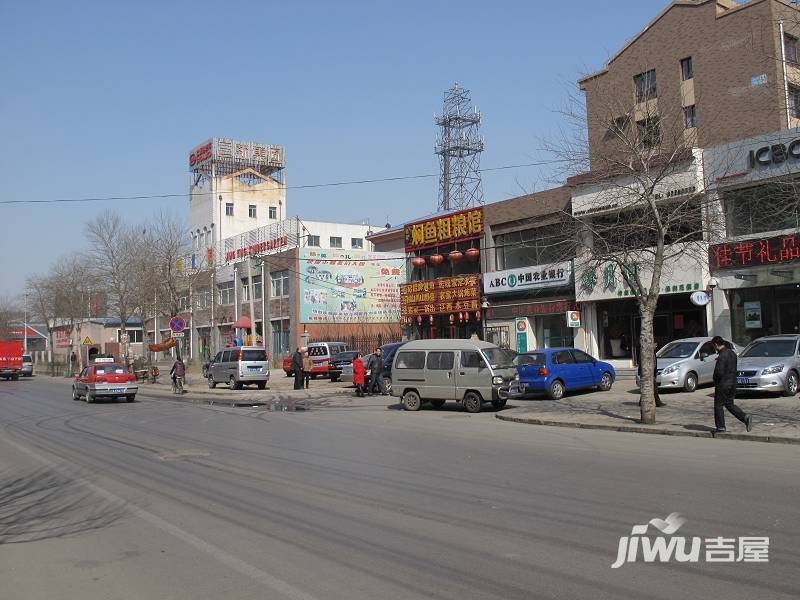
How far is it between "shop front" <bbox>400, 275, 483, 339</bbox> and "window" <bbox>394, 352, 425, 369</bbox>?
615 inches

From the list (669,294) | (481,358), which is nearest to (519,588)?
(481,358)

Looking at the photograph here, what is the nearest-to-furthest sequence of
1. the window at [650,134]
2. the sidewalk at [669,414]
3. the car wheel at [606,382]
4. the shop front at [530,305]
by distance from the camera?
the sidewalk at [669,414]
the window at [650,134]
the car wheel at [606,382]
the shop front at [530,305]

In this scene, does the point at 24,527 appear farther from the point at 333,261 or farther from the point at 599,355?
the point at 333,261

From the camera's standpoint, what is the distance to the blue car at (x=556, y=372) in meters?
22.4

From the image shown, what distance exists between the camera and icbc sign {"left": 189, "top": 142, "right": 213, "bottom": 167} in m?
79.9

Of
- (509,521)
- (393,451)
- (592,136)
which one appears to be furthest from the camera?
(592,136)

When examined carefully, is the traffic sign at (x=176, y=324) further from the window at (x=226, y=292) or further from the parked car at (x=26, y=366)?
the parked car at (x=26, y=366)

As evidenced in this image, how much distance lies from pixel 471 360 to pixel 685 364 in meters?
6.94

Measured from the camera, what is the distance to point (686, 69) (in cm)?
3284

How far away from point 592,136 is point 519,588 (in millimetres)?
18100

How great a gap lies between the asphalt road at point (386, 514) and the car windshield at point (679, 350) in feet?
27.2

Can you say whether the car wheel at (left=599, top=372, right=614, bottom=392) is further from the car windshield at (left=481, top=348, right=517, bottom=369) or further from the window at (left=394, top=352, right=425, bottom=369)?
the window at (left=394, top=352, right=425, bottom=369)

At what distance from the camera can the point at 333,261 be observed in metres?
51.2

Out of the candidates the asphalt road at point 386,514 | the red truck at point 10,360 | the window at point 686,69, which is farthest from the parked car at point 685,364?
the red truck at point 10,360
